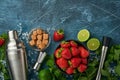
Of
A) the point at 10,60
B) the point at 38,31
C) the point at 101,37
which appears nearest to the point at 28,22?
the point at 38,31

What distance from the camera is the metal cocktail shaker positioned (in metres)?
1.64

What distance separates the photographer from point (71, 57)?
5.34 ft

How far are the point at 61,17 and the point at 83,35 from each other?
12cm

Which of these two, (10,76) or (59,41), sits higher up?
(59,41)

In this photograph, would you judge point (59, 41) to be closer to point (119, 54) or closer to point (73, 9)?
point (73, 9)

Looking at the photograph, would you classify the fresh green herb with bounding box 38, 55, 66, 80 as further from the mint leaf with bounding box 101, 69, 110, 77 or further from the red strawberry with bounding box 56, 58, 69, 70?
the mint leaf with bounding box 101, 69, 110, 77

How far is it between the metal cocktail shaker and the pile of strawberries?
138 mm

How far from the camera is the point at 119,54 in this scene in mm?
1639

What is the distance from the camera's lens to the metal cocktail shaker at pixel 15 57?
164cm

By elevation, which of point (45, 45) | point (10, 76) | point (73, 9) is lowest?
point (10, 76)

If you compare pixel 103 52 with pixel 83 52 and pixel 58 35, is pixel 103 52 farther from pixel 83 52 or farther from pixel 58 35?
pixel 58 35

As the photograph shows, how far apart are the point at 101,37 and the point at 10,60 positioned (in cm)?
38

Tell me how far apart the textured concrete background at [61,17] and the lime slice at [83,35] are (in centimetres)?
2

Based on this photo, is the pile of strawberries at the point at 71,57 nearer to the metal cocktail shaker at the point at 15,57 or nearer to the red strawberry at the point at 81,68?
the red strawberry at the point at 81,68
